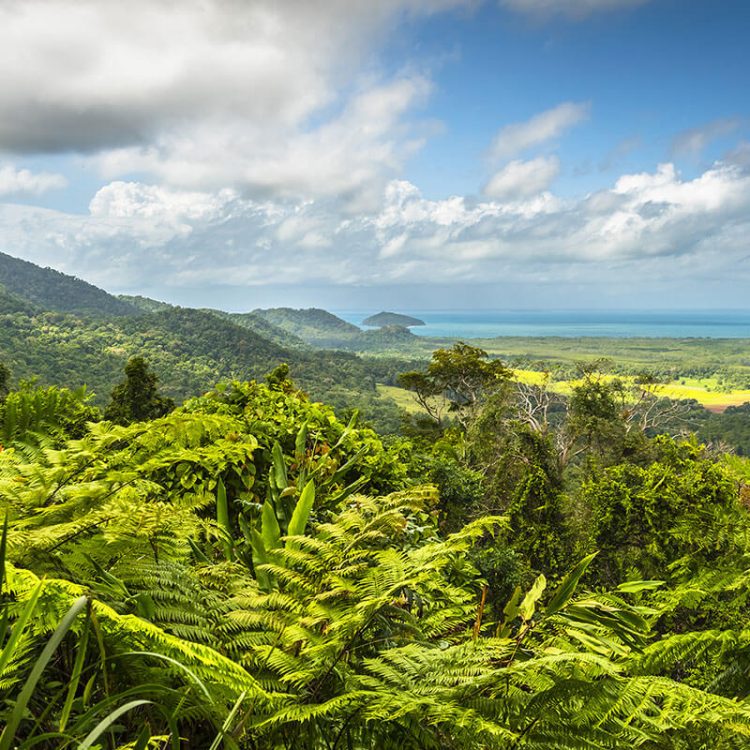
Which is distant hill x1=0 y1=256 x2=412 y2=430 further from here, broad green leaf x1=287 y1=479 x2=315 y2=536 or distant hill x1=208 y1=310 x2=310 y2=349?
broad green leaf x1=287 y1=479 x2=315 y2=536

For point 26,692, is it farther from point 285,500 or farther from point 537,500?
point 537,500

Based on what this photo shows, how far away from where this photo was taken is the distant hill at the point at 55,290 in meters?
161

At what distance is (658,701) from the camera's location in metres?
1.41

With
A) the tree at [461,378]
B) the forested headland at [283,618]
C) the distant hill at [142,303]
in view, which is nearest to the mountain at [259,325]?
the distant hill at [142,303]

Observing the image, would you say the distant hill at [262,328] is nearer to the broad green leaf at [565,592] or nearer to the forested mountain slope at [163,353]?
the forested mountain slope at [163,353]

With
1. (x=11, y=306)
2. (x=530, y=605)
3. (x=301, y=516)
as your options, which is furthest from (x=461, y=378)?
(x=11, y=306)

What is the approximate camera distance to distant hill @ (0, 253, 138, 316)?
16088 centimetres

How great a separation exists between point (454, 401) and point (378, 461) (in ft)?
68.7

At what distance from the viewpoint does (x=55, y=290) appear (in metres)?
167

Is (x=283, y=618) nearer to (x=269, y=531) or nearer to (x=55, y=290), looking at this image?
(x=269, y=531)

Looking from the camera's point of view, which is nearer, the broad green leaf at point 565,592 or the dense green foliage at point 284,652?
the dense green foliage at point 284,652

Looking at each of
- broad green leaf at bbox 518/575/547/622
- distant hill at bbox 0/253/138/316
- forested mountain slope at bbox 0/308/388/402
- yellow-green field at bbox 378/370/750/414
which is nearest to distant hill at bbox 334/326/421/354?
forested mountain slope at bbox 0/308/388/402

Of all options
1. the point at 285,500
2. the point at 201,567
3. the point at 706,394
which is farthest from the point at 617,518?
the point at 706,394

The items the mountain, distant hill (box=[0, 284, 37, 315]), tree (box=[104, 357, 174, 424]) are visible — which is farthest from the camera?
the mountain
